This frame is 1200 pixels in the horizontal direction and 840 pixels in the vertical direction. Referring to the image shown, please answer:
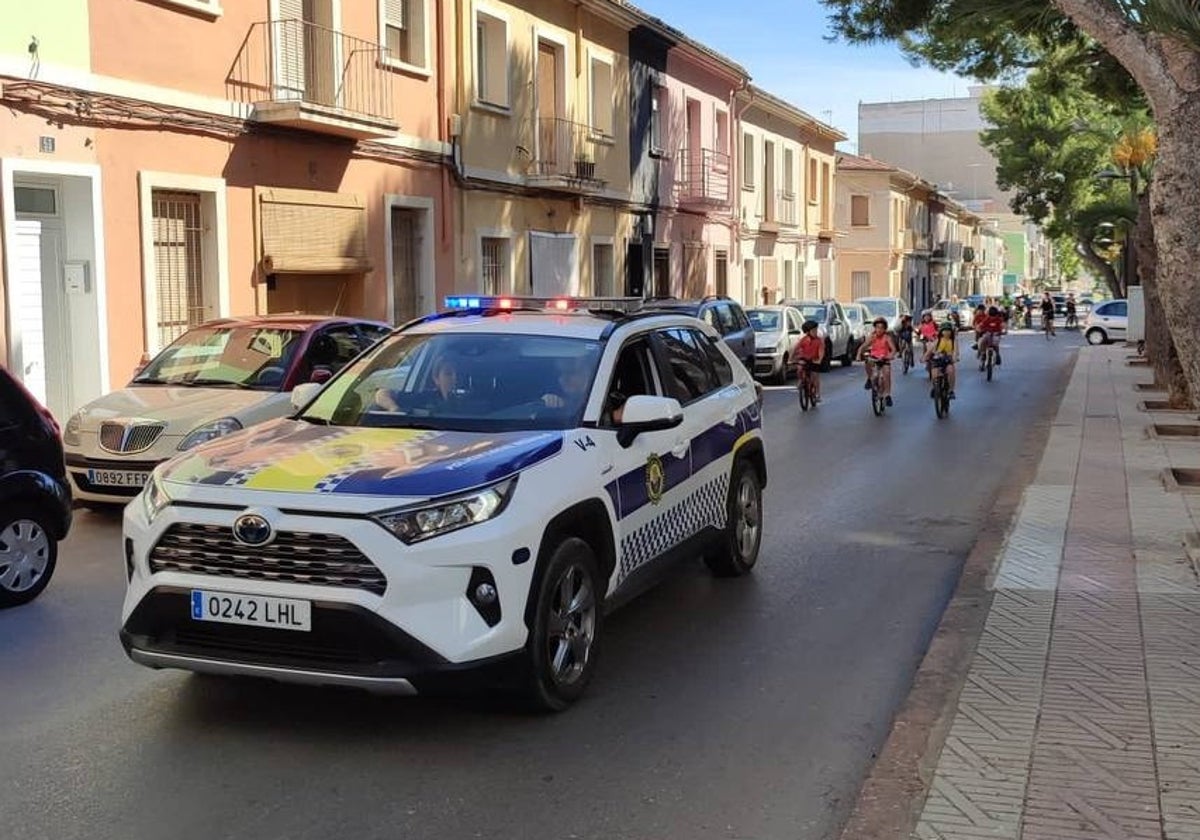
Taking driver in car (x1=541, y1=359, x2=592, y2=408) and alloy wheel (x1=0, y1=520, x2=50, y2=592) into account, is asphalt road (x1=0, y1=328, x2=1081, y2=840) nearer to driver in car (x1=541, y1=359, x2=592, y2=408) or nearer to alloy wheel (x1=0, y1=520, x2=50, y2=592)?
alloy wheel (x1=0, y1=520, x2=50, y2=592)

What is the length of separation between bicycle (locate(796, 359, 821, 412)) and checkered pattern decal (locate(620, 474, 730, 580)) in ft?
40.1

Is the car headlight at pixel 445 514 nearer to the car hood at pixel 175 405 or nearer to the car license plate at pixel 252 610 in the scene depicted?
the car license plate at pixel 252 610

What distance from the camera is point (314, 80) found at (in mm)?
17125

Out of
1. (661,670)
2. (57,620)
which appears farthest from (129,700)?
(661,670)

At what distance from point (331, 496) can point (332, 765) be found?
3.29 feet

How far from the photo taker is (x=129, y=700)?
5.54m

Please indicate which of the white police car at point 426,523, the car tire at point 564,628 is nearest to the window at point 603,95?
the white police car at point 426,523

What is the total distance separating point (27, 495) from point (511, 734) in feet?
12.3

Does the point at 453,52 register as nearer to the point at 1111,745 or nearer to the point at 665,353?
the point at 665,353

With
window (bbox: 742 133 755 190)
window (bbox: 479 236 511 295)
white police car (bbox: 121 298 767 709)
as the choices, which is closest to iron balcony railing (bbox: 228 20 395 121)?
window (bbox: 479 236 511 295)

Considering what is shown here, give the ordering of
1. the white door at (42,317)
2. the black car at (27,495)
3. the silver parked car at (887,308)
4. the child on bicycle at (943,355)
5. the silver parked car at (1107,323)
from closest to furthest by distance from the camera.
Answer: the black car at (27,495) < the white door at (42,317) < the child on bicycle at (943,355) < the silver parked car at (887,308) < the silver parked car at (1107,323)

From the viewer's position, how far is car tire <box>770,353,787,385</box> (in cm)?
2572

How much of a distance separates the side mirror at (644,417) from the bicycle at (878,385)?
1316cm

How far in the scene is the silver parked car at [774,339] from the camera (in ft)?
83.5
